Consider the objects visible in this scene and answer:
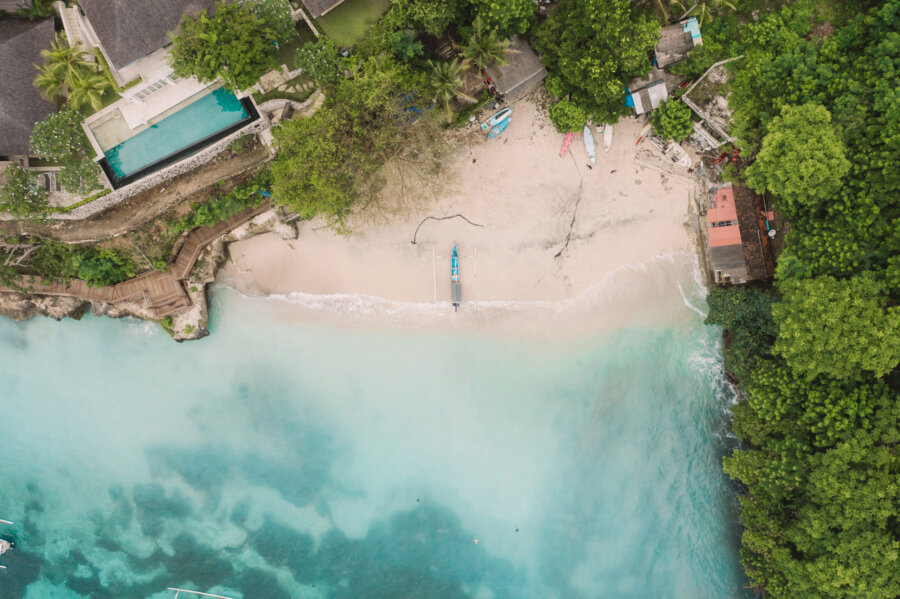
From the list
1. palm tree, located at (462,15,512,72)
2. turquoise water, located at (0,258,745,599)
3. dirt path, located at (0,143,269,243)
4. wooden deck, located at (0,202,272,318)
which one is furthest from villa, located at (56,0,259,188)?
palm tree, located at (462,15,512,72)

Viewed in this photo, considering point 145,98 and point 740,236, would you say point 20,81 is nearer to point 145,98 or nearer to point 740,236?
point 145,98

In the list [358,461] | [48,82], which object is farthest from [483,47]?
[358,461]

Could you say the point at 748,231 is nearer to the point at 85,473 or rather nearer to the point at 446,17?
the point at 446,17

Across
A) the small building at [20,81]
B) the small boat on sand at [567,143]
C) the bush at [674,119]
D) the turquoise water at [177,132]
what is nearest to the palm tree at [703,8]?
the bush at [674,119]

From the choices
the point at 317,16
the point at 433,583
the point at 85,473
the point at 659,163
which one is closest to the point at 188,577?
the point at 85,473

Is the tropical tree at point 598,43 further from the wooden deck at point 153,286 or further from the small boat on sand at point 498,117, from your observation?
the wooden deck at point 153,286
